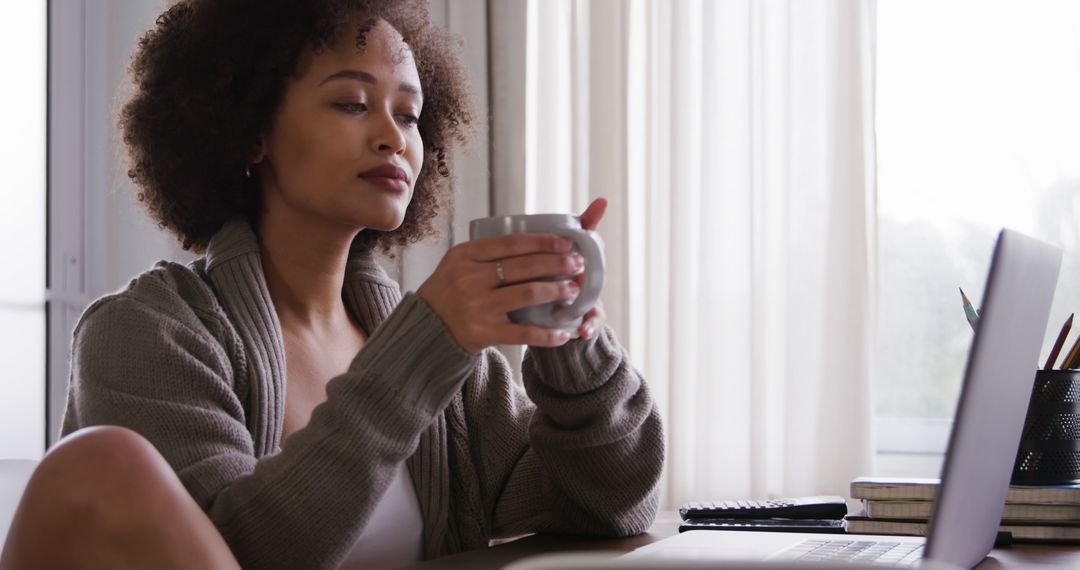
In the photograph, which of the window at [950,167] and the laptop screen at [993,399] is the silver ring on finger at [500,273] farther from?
the window at [950,167]

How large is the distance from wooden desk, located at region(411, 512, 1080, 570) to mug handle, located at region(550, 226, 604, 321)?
24 cm

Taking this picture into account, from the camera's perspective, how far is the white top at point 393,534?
3.76 feet

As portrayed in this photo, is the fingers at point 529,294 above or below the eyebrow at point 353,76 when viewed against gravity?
below

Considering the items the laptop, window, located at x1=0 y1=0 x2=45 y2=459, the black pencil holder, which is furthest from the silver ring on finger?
window, located at x1=0 y1=0 x2=45 y2=459

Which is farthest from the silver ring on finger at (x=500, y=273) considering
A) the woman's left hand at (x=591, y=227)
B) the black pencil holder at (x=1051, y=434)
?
the black pencil holder at (x=1051, y=434)

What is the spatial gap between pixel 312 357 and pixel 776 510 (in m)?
0.54

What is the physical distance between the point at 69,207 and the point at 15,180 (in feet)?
0.72

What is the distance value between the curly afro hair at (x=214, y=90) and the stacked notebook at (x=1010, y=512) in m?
0.72

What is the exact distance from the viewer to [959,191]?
2.49 m

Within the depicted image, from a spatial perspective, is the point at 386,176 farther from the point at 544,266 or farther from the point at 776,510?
the point at 776,510

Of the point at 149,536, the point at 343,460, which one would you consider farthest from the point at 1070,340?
the point at 149,536

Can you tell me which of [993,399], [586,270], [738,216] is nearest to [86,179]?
[738,216]

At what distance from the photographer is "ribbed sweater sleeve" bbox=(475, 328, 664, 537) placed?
1095mm

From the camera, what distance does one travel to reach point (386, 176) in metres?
1.23
